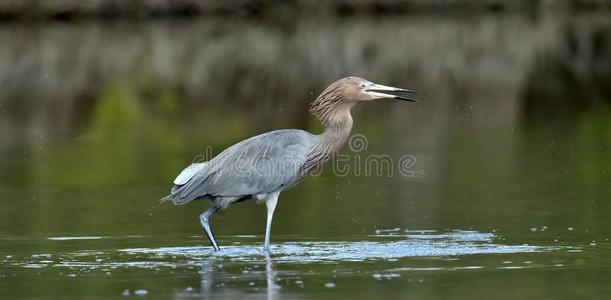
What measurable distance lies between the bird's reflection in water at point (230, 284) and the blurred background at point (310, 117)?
1.02 metres

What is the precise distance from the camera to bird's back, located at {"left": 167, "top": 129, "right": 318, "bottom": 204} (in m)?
12.2

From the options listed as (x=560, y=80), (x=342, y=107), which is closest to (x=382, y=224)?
(x=342, y=107)

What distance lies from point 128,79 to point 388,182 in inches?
610

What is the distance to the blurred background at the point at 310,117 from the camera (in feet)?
44.7

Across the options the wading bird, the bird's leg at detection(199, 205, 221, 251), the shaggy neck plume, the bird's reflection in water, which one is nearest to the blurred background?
the bird's leg at detection(199, 205, 221, 251)

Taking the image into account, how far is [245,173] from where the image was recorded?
12.3 meters

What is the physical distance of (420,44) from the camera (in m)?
37.0

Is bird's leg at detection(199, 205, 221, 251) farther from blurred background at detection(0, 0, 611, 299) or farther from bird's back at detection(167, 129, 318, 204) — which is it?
blurred background at detection(0, 0, 611, 299)

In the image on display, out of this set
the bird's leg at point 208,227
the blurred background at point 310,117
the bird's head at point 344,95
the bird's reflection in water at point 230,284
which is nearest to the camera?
the bird's reflection in water at point 230,284

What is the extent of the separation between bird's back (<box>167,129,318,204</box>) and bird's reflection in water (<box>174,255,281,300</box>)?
127 centimetres

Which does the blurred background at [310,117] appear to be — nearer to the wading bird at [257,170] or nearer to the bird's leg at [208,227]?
the bird's leg at [208,227]

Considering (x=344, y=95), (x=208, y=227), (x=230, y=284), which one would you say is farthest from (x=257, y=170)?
(x=230, y=284)

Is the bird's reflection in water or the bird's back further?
the bird's back

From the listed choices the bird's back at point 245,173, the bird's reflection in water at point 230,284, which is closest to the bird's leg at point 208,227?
the bird's back at point 245,173
